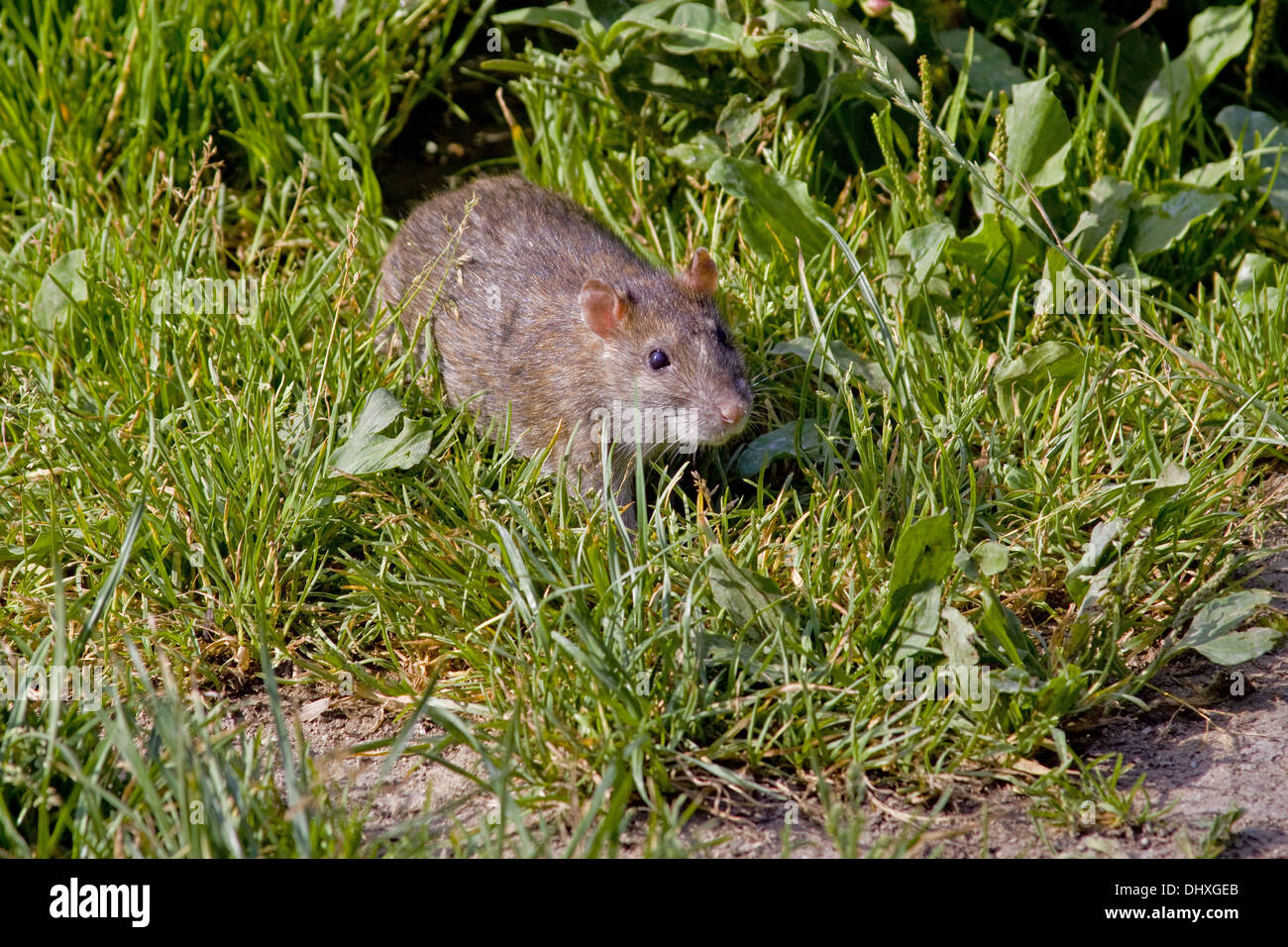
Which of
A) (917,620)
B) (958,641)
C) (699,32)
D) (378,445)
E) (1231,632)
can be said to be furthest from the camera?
(699,32)

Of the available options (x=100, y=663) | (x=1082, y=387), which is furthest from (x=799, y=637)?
(x=100, y=663)

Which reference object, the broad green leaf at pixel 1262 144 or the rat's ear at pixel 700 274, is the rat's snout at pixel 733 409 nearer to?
the rat's ear at pixel 700 274

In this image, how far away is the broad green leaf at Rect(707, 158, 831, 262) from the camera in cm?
452

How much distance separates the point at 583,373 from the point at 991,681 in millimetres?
1856

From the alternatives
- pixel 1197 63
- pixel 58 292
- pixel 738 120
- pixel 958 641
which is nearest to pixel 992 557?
pixel 958 641

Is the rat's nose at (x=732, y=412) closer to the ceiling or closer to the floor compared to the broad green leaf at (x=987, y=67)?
closer to the floor

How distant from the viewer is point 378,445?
388 cm

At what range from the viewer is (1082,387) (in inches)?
155

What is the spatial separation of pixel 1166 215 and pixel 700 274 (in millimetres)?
1755

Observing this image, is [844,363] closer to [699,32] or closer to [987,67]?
[699,32]

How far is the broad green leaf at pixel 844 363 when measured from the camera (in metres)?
4.16

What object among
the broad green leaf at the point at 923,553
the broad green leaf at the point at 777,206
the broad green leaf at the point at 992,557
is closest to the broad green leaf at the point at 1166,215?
the broad green leaf at the point at 777,206

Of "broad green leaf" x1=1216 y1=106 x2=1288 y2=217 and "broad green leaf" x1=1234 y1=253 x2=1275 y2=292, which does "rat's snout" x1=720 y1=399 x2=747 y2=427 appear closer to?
"broad green leaf" x1=1234 y1=253 x2=1275 y2=292

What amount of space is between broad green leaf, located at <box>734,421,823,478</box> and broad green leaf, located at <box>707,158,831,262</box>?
80 centimetres
